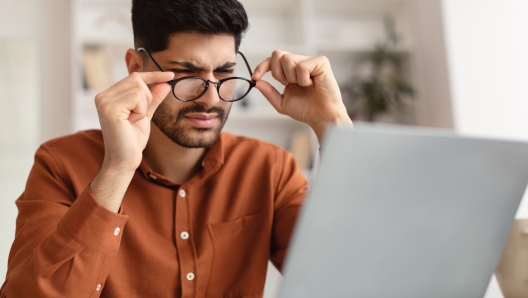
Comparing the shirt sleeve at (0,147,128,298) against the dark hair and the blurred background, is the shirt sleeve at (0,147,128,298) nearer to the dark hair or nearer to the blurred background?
Answer: the dark hair

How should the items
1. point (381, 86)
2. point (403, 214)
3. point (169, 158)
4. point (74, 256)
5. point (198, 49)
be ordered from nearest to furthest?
point (403, 214) < point (74, 256) < point (198, 49) < point (169, 158) < point (381, 86)

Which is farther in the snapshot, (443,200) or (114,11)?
(114,11)

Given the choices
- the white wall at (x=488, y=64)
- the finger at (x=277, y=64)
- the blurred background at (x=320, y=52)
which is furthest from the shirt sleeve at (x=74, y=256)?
the white wall at (x=488, y=64)

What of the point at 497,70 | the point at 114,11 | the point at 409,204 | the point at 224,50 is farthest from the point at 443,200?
the point at 114,11

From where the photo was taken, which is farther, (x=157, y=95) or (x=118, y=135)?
(x=157, y=95)

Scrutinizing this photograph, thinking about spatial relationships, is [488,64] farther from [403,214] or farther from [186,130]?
[403,214]

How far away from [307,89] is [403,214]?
0.68m

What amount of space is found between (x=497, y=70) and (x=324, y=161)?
8.43ft

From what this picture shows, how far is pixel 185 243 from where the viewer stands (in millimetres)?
1175

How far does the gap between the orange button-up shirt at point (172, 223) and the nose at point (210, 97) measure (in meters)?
0.16

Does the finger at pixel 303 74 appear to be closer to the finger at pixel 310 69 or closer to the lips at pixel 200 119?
the finger at pixel 310 69

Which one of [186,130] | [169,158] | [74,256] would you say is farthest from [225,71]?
[74,256]

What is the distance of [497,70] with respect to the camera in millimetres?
2705

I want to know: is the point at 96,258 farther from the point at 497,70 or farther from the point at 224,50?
the point at 497,70
